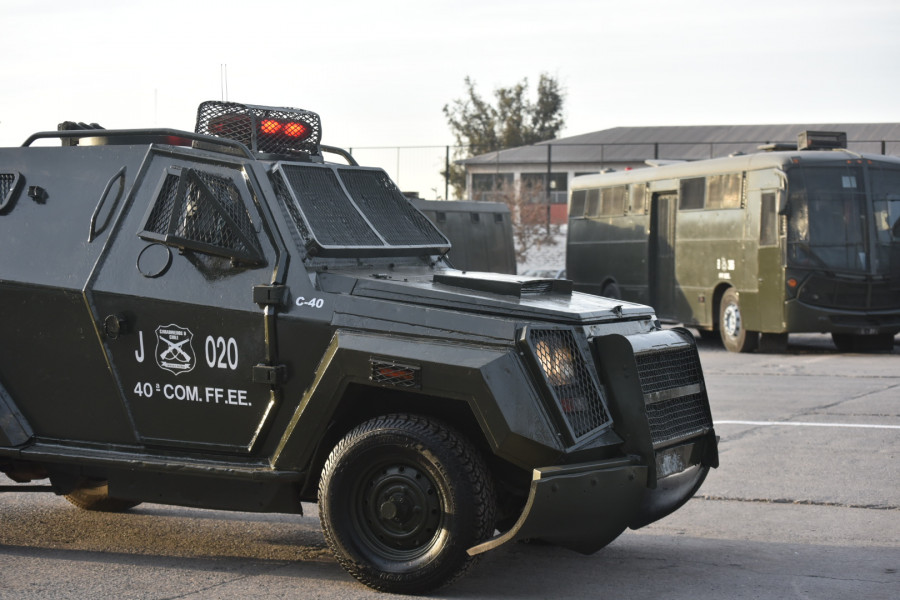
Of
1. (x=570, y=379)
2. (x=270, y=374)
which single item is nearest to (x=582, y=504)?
(x=570, y=379)

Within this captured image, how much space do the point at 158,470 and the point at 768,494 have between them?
4286 millimetres

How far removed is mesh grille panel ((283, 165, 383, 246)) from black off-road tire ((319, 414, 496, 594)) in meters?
1.19

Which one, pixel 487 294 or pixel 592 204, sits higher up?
pixel 592 204

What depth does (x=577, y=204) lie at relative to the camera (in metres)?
27.2

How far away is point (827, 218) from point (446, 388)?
1505cm

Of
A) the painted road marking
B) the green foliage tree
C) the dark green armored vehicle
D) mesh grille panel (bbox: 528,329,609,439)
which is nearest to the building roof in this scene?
the green foliage tree

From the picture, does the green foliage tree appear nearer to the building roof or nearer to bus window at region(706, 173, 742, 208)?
the building roof

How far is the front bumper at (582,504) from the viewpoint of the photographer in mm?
5441

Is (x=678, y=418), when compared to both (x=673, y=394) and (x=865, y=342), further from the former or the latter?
(x=865, y=342)

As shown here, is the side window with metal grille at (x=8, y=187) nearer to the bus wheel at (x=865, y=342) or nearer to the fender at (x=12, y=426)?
the fender at (x=12, y=426)

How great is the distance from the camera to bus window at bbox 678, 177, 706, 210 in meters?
22.0

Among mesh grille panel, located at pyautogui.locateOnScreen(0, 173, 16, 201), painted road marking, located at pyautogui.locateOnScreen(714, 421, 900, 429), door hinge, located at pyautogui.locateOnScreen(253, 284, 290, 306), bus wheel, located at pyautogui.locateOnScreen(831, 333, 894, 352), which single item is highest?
mesh grille panel, located at pyautogui.locateOnScreen(0, 173, 16, 201)

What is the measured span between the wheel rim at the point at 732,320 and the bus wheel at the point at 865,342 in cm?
159

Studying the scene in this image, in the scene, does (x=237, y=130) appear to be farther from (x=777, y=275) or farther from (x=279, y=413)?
(x=777, y=275)
